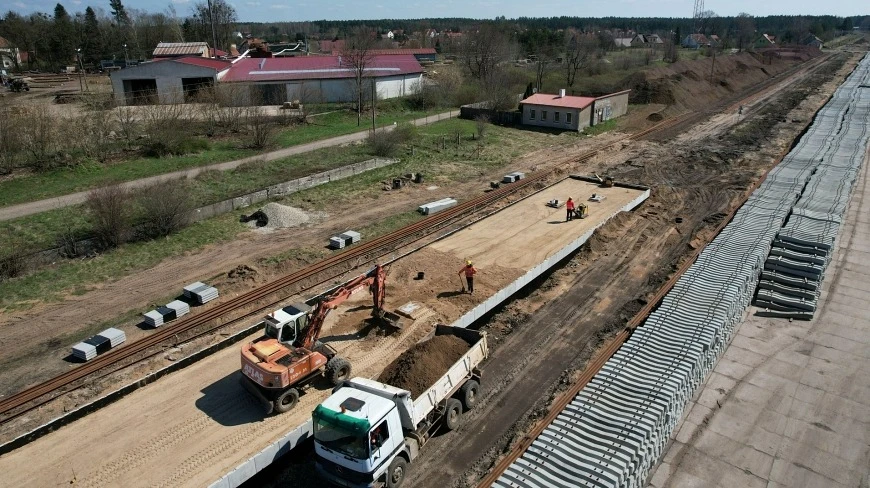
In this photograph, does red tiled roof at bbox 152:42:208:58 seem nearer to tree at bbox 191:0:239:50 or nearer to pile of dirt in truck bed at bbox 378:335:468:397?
tree at bbox 191:0:239:50

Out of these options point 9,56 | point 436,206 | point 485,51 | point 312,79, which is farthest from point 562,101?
point 9,56

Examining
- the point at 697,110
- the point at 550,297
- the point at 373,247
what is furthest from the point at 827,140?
the point at 373,247

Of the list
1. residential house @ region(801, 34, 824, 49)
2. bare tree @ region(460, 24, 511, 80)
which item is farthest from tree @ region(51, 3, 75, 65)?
residential house @ region(801, 34, 824, 49)

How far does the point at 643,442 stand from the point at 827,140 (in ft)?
140

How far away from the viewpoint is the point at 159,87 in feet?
186

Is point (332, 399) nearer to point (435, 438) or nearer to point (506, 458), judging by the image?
point (435, 438)

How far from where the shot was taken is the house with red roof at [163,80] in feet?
183

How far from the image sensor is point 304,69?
210 ft

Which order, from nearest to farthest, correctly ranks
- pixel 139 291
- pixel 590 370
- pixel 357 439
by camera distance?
pixel 357 439
pixel 590 370
pixel 139 291

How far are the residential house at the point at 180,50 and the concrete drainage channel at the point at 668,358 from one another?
6436 centimetres

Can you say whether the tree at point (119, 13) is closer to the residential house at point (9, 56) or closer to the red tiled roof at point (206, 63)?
the residential house at point (9, 56)

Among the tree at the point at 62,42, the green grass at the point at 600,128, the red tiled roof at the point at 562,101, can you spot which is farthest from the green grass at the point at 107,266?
the tree at the point at 62,42

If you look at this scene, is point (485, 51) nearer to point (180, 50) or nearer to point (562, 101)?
point (562, 101)

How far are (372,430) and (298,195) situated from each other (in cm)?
2331
